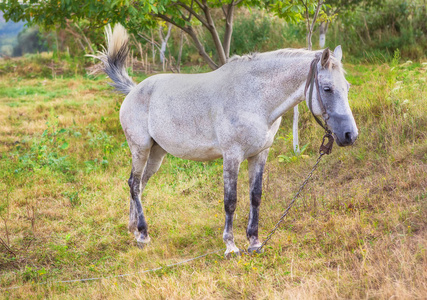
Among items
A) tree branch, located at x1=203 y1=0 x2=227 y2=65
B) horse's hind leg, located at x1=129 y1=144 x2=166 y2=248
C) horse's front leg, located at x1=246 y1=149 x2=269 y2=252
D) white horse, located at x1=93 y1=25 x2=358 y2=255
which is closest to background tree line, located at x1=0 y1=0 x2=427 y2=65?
tree branch, located at x1=203 y1=0 x2=227 y2=65

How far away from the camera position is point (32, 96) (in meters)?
13.1

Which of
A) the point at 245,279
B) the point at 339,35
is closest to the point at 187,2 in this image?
the point at 245,279

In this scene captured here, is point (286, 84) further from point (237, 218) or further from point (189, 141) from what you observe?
point (237, 218)

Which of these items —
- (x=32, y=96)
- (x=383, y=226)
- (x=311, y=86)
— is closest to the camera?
(x=311, y=86)

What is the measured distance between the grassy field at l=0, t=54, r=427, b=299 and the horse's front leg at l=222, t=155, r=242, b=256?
0.66 ft

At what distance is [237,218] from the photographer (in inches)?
219

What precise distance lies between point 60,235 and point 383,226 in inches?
165

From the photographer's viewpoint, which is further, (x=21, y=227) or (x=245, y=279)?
(x=21, y=227)

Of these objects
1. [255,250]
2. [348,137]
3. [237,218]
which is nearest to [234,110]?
[348,137]

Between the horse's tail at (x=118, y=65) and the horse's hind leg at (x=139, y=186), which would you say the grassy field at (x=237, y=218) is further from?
the horse's tail at (x=118, y=65)

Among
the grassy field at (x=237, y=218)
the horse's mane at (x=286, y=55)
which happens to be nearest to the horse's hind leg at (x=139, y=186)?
the grassy field at (x=237, y=218)

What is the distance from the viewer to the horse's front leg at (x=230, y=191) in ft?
14.1

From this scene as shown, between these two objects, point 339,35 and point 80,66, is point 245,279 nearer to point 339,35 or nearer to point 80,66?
point 339,35

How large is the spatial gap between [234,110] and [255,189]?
0.97 metres
